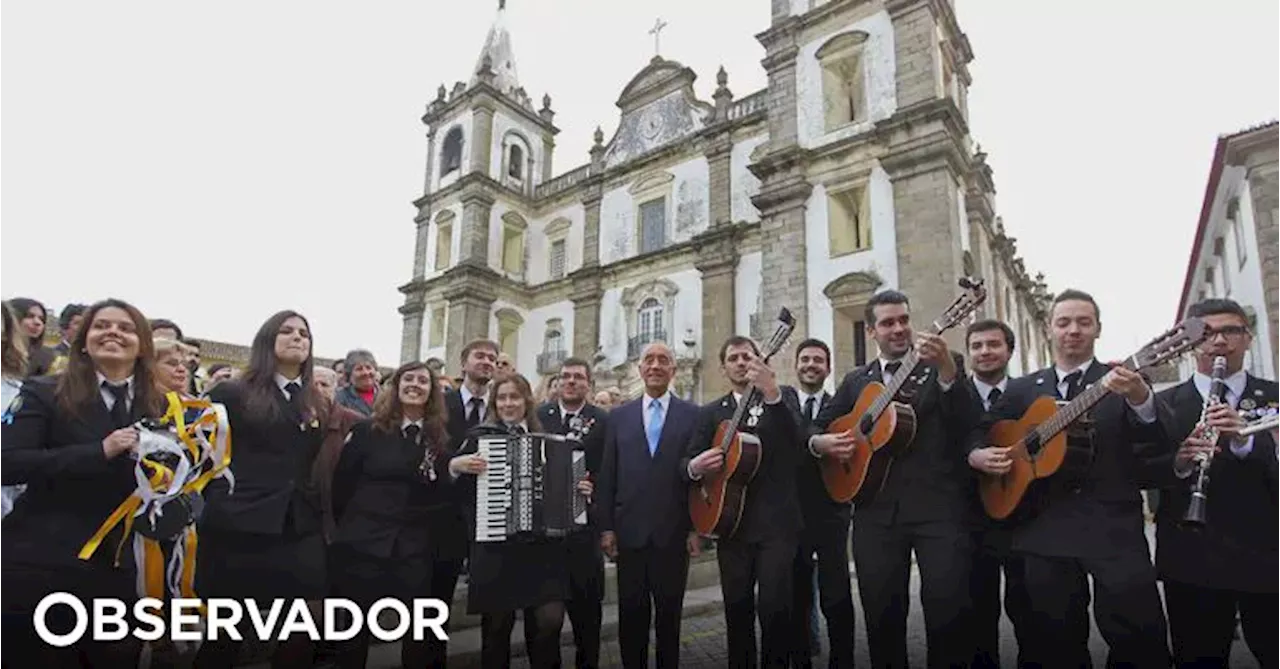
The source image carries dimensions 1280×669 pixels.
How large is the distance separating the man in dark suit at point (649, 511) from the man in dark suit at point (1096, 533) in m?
1.82

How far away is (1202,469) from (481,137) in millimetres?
30557

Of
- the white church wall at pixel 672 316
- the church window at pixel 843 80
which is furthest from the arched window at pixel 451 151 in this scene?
the church window at pixel 843 80

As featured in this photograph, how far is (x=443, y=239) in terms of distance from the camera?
31672 mm

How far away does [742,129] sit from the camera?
80.6 feet

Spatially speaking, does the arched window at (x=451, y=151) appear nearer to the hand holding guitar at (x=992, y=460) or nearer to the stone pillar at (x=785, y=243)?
the stone pillar at (x=785, y=243)

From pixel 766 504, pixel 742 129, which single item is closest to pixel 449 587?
pixel 766 504

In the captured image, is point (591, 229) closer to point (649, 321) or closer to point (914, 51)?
point (649, 321)

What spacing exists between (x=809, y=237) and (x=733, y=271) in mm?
5148

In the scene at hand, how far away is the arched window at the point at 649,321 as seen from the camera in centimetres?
2583

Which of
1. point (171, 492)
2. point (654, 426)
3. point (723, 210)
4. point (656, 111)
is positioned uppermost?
point (656, 111)

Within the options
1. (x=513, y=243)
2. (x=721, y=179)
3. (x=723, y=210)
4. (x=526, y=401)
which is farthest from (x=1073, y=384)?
(x=513, y=243)

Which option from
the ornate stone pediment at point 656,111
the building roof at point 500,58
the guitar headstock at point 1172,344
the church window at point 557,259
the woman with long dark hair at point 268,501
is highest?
the building roof at point 500,58

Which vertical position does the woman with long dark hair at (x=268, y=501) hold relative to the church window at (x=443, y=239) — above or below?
below

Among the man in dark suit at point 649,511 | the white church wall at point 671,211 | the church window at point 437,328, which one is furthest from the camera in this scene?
the church window at point 437,328
